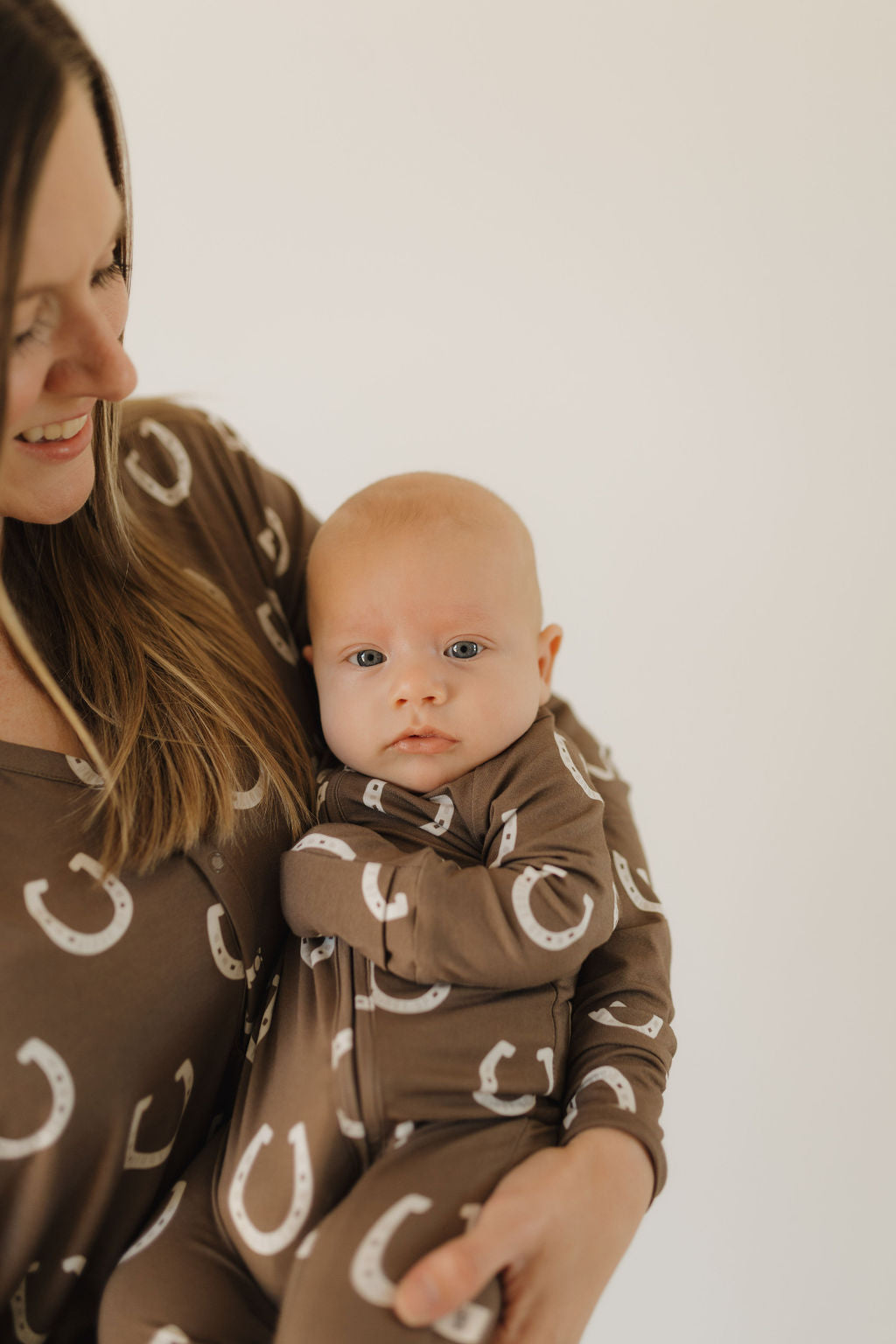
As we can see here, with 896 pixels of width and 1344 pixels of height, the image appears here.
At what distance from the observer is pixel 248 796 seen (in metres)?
1.07

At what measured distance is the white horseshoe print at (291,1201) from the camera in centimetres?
91

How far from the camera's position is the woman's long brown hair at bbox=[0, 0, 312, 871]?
3.20 ft

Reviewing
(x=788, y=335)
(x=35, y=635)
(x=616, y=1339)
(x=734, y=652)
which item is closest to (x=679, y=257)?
(x=788, y=335)

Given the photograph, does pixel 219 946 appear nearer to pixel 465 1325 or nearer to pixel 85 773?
pixel 85 773

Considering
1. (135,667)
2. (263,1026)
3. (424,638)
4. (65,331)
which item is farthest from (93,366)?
(263,1026)

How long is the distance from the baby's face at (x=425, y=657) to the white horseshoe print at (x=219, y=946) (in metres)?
0.22

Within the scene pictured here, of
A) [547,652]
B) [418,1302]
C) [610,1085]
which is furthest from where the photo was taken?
[547,652]

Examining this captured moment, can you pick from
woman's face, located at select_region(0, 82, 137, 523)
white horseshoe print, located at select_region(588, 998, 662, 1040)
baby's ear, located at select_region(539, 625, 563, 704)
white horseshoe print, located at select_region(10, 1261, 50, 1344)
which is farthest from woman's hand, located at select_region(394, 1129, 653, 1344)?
woman's face, located at select_region(0, 82, 137, 523)

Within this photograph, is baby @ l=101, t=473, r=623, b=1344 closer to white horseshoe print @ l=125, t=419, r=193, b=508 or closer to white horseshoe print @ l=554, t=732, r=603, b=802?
white horseshoe print @ l=554, t=732, r=603, b=802

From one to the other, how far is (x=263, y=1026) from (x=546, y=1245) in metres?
0.33

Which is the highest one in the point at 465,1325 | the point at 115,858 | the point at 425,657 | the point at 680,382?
the point at 680,382

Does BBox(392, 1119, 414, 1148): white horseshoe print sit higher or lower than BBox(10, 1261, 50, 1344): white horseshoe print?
higher

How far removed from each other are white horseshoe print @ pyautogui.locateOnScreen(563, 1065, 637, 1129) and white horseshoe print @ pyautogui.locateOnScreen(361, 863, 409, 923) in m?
0.26

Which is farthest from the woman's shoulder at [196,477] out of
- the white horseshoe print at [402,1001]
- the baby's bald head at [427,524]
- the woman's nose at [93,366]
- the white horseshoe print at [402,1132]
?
the white horseshoe print at [402,1132]
